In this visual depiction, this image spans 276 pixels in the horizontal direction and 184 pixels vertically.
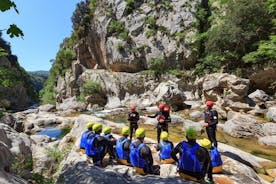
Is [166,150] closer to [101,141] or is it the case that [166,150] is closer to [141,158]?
[141,158]

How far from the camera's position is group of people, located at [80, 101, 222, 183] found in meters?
5.82

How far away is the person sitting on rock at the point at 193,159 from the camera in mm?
5762

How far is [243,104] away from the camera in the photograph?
1905 centimetres

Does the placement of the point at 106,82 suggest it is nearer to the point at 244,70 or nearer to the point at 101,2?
the point at 101,2

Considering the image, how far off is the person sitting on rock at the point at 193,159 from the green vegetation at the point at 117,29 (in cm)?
3391

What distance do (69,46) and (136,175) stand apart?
52.6 meters

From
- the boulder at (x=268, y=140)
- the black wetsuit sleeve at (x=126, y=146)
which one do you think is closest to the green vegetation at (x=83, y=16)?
the boulder at (x=268, y=140)

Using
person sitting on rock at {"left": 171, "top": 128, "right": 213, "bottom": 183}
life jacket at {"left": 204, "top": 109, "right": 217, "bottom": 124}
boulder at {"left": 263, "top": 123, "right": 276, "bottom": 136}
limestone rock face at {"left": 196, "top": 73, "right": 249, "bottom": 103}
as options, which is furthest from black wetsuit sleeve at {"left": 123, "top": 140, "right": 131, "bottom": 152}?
limestone rock face at {"left": 196, "top": 73, "right": 249, "bottom": 103}

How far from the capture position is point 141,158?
6.61 m

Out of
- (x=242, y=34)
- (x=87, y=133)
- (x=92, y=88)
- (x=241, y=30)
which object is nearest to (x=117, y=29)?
(x=92, y=88)

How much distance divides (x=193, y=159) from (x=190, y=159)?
2.7 inches

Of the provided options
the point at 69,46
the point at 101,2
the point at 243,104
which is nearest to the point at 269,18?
the point at 243,104

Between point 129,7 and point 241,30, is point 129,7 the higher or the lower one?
the higher one

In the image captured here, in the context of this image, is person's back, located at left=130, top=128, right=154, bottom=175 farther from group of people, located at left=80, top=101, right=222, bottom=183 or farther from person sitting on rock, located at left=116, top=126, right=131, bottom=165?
person sitting on rock, located at left=116, top=126, right=131, bottom=165
